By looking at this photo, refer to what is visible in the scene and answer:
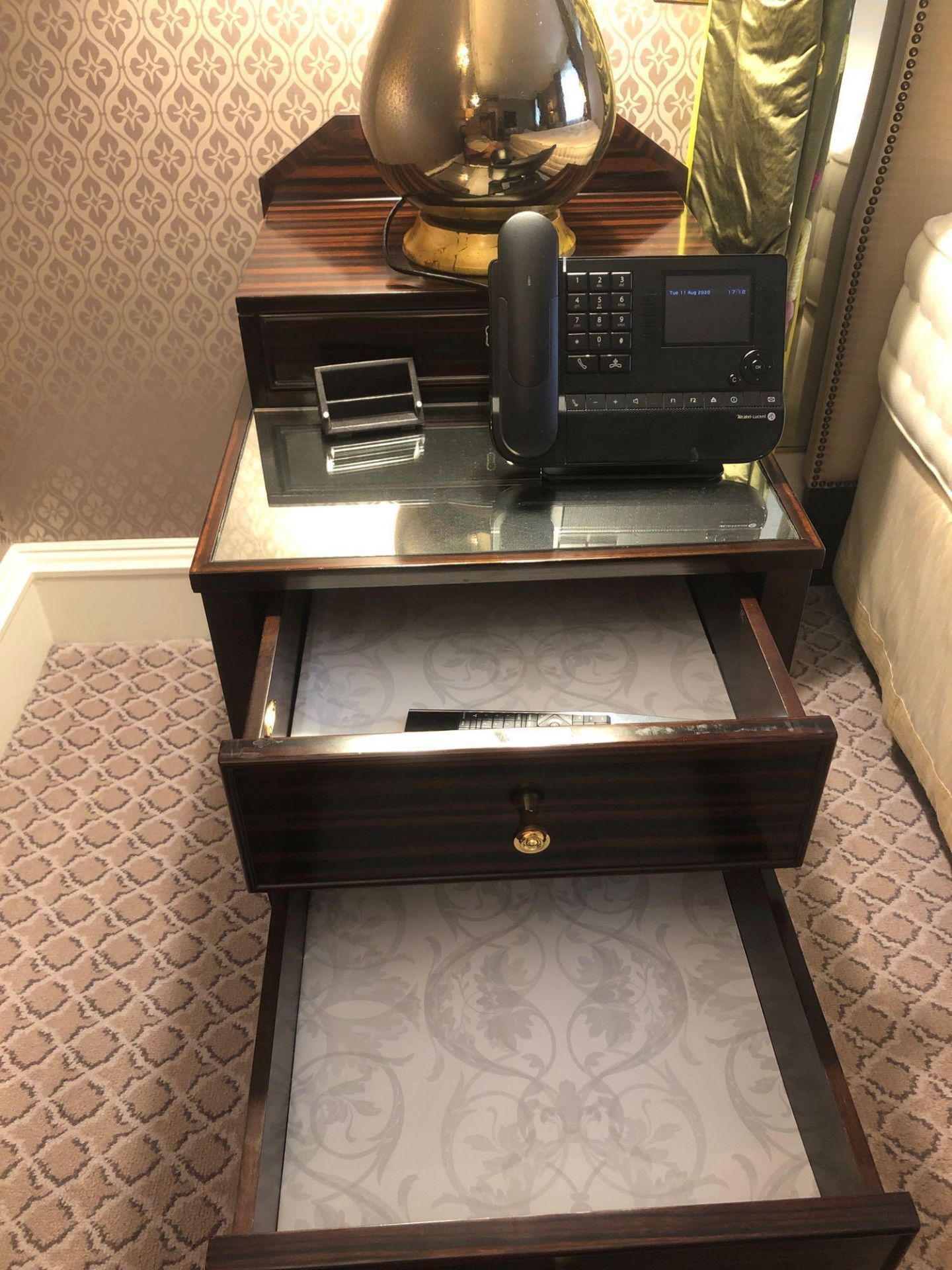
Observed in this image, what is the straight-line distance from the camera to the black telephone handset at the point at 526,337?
74 cm

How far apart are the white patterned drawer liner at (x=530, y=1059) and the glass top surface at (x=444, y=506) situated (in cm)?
31

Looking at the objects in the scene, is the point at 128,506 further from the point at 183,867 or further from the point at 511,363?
the point at 511,363

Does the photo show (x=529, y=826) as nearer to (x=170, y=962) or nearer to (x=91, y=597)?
(x=170, y=962)

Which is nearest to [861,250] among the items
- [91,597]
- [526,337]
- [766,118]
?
[766,118]

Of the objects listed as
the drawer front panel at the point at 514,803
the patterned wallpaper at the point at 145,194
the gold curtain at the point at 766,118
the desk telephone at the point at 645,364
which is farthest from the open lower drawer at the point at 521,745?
the patterned wallpaper at the point at 145,194

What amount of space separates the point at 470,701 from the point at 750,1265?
43 cm

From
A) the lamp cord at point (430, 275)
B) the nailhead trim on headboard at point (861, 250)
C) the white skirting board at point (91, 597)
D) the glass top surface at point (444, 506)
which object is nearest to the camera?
the glass top surface at point (444, 506)

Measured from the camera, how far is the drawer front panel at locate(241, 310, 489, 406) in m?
0.88

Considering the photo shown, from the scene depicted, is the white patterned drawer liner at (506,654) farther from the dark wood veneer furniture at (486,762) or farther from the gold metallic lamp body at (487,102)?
the gold metallic lamp body at (487,102)

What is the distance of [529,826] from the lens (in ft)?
2.34

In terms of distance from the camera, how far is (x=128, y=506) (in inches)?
53.5

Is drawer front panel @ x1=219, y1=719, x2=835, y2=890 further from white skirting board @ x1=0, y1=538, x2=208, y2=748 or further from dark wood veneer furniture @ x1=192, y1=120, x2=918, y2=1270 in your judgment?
white skirting board @ x1=0, y1=538, x2=208, y2=748

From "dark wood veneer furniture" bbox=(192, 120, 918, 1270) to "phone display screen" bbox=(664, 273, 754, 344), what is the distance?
0.12 m

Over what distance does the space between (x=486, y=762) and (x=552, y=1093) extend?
258 mm
